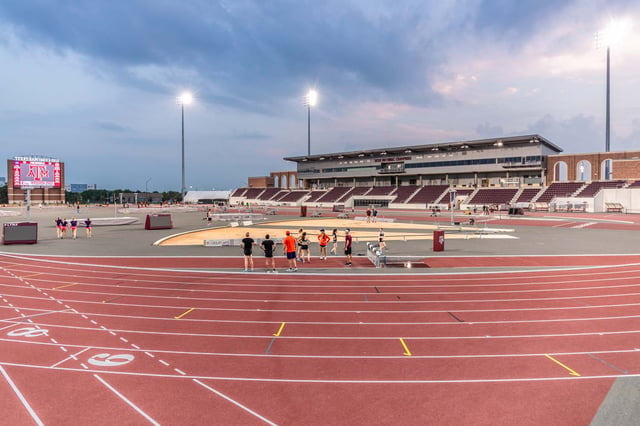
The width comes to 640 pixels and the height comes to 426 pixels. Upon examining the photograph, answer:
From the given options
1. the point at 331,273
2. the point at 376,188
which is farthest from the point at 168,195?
the point at 331,273

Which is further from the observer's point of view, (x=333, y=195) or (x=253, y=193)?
(x=253, y=193)

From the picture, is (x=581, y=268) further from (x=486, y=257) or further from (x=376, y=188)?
(x=376, y=188)

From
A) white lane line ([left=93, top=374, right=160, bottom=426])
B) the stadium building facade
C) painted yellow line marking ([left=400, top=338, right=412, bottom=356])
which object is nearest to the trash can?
painted yellow line marking ([left=400, top=338, right=412, bottom=356])

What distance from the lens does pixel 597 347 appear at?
7.91 metres

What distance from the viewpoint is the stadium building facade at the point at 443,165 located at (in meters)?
76.2

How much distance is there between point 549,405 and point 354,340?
3.80m

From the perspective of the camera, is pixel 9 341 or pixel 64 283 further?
pixel 64 283

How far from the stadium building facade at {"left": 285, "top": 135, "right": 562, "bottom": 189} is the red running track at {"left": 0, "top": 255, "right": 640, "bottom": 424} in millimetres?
71536

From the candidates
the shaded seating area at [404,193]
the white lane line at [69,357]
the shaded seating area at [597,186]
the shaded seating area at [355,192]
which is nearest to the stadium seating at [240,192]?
the shaded seating area at [355,192]

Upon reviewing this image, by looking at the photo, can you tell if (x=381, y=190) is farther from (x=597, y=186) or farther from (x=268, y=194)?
(x=597, y=186)

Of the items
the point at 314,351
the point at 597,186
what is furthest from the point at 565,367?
the point at 597,186

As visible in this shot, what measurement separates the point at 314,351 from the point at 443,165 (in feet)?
285

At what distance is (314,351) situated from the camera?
25.4ft

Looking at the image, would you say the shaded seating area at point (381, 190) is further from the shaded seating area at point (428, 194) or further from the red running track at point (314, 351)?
the red running track at point (314, 351)
